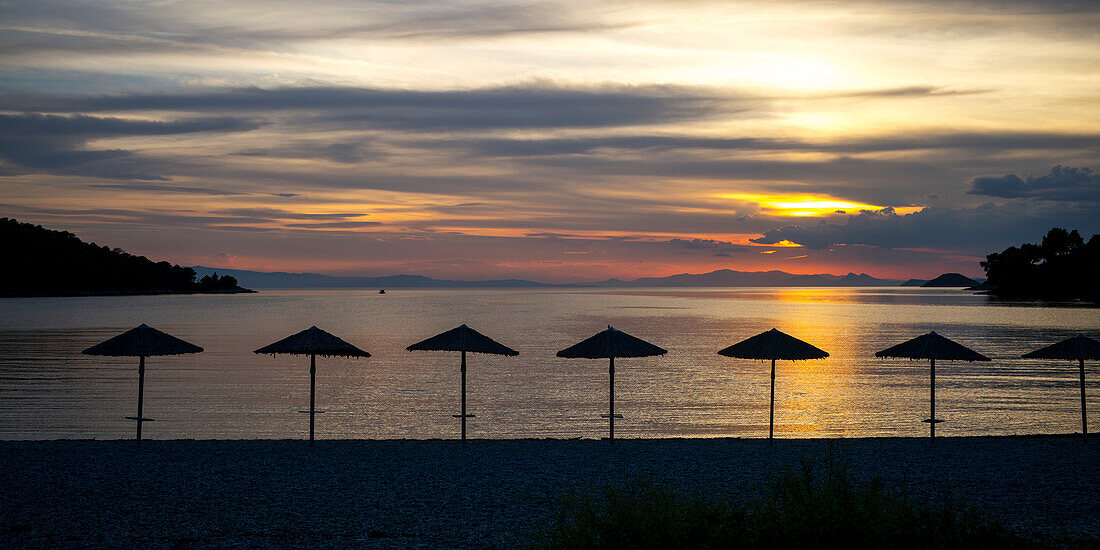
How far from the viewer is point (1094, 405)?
30.0 m

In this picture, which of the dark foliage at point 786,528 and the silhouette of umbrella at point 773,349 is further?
the silhouette of umbrella at point 773,349

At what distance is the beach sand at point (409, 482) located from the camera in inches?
448

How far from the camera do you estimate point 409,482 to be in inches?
571

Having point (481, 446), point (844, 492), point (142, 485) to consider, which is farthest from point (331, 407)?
point (844, 492)

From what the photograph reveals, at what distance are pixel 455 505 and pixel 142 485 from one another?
5.57 m

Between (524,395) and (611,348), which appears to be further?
(524,395)

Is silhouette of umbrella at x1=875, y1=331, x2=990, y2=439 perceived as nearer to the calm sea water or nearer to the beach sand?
the beach sand

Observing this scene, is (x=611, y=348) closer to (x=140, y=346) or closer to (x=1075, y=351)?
(x=140, y=346)

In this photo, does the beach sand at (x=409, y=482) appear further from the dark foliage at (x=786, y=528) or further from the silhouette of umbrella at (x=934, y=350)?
the silhouette of umbrella at (x=934, y=350)

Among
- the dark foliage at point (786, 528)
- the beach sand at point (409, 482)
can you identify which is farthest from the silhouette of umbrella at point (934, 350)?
the dark foliage at point (786, 528)

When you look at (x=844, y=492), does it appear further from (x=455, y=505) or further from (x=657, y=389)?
(x=657, y=389)

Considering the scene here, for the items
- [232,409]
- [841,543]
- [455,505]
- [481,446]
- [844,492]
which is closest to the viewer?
[841,543]

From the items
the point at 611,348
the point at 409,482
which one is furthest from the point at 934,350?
the point at 409,482

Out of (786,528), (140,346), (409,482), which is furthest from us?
(140,346)
